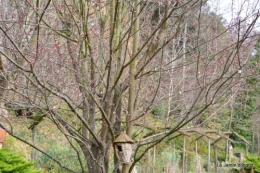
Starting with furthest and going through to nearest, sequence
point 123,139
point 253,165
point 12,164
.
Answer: point 253,165 → point 12,164 → point 123,139

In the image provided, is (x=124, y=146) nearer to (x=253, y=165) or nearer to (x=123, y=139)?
(x=123, y=139)

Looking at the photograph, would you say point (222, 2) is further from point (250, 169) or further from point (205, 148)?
point (205, 148)

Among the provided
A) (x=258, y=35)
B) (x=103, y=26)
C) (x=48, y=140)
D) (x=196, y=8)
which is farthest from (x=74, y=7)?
(x=48, y=140)

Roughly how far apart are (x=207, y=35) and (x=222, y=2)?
0.35 metres

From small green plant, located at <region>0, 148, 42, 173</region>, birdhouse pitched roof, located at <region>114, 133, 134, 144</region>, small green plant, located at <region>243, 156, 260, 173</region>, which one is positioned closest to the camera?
birdhouse pitched roof, located at <region>114, 133, 134, 144</region>

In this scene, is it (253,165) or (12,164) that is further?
(253,165)

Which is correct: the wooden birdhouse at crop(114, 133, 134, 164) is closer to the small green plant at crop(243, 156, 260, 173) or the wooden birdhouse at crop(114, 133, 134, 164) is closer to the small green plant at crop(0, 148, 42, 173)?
the small green plant at crop(0, 148, 42, 173)

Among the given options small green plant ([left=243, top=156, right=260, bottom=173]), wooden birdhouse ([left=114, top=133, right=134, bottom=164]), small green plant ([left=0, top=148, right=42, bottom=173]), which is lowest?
small green plant ([left=243, top=156, right=260, bottom=173])

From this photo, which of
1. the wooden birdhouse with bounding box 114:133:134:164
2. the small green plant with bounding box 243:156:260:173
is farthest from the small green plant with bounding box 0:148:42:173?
the small green plant with bounding box 243:156:260:173

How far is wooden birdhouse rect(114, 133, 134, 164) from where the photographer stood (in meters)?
3.23

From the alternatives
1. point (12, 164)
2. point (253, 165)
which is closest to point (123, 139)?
point (12, 164)

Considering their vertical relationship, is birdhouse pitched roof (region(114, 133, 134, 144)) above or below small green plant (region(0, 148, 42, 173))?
above

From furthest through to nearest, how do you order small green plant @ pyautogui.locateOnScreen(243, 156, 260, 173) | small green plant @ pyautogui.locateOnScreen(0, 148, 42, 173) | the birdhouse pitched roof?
small green plant @ pyautogui.locateOnScreen(243, 156, 260, 173) < small green plant @ pyautogui.locateOnScreen(0, 148, 42, 173) < the birdhouse pitched roof

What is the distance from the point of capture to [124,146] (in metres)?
3.26
